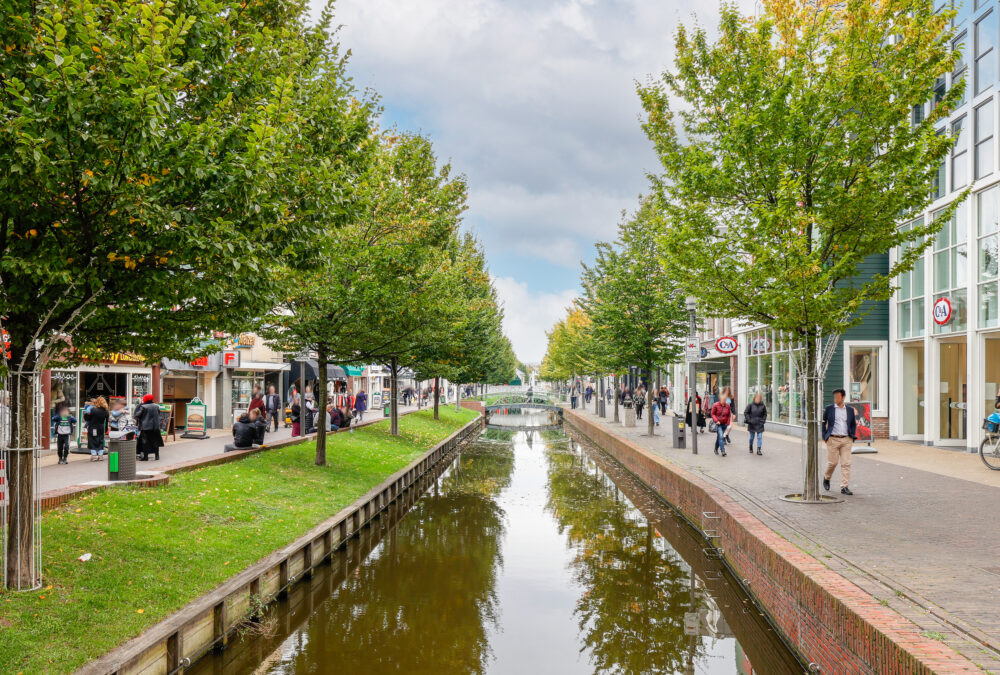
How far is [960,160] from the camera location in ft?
66.1

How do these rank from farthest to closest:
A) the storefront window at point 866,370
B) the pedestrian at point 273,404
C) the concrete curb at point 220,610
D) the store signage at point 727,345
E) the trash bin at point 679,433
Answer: the store signage at point 727,345 → the pedestrian at point 273,404 → the storefront window at point 866,370 → the trash bin at point 679,433 → the concrete curb at point 220,610

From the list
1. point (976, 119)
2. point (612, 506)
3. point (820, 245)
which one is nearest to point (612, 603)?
point (820, 245)

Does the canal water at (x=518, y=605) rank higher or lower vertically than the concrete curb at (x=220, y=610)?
lower

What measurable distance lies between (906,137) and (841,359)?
16264 millimetres

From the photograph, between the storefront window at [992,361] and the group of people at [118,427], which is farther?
the storefront window at [992,361]

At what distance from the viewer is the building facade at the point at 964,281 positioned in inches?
739

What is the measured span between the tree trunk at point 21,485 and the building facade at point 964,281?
18074 mm

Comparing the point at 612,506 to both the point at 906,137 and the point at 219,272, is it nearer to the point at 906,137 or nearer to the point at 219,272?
the point at 906,137

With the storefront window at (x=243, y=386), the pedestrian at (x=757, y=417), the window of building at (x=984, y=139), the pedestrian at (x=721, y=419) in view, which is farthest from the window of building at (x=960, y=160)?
the storefront window at (x=243, y=386)

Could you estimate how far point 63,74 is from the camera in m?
5.52

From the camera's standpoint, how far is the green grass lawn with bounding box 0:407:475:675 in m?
6.32

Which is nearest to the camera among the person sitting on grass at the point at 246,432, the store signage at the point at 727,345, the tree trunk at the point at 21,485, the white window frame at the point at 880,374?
the tree trunk at the point at 21,485

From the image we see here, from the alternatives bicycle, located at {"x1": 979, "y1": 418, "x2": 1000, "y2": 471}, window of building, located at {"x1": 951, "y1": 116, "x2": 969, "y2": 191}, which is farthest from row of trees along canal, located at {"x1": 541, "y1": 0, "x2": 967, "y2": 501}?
window of building, located at {"x1": 951, "y1": 116, "x2": 969, "y2": 191}

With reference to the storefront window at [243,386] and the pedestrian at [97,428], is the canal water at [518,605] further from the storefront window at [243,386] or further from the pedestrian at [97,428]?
the storefront window at [243,386]
